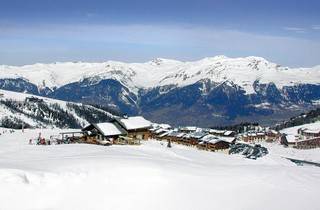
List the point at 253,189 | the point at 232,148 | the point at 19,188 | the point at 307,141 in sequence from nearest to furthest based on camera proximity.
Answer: the point at 19,188
the point at 253,189
the point at 232,148
the point at 307,141

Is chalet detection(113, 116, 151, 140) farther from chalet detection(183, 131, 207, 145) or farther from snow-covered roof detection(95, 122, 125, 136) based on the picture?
chalet detection(183, 131, 207, 145)

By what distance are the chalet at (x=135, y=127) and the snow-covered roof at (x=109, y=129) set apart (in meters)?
1.66

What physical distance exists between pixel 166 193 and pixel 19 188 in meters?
7.91

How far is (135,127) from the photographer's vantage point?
94.4 metres

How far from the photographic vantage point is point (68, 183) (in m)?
26.3

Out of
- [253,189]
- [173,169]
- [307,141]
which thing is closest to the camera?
[253,189]

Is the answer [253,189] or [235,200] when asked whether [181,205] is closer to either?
[235,200]

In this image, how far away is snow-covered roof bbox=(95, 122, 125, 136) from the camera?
8839 cm

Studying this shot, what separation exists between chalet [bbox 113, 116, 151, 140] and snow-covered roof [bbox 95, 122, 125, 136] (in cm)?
166

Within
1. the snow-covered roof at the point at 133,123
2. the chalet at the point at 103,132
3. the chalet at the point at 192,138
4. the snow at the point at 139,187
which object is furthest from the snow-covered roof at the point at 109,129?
the snow at the point at 139,187

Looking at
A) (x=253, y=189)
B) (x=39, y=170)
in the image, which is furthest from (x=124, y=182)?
(x=253, y=189)

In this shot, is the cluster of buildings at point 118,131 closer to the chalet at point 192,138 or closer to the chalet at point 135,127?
the chalet at point 135,127

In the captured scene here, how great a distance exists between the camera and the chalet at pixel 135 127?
93.3m

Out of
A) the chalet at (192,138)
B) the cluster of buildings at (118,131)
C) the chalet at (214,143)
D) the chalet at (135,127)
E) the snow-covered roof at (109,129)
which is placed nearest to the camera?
the cluster of buildings at (118,131)
